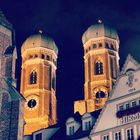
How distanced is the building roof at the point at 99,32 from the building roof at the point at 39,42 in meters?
8.20

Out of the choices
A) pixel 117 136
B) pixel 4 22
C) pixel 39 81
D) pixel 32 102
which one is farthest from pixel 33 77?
pixel 117 136

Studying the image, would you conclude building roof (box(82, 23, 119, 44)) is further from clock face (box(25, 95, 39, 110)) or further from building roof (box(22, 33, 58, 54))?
clock face (box(25, 95, 39, 110))

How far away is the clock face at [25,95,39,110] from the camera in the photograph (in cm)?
10469

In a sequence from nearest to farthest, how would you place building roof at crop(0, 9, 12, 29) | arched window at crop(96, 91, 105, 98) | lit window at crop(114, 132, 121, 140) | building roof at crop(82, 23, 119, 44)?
lit window at crop(114, 132, 121, 140)
building roof at crop(0, 9, 12, 29)
arched window at crop(96, 91, 105, 98)
building roof at crop(82, 23, 119, 44)

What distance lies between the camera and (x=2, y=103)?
2702 inches

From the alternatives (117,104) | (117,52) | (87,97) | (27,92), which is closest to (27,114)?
(27,92)

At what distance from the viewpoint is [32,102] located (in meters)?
106

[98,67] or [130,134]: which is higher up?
[98,67]

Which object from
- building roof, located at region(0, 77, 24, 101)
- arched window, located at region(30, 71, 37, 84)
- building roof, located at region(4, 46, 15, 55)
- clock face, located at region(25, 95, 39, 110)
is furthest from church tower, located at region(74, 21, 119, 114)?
building roof, located at region(0, 77, 24, 101)

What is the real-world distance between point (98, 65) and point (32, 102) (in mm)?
15520

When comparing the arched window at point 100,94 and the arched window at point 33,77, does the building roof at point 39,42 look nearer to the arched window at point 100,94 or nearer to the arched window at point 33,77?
the arched window at point 33,77

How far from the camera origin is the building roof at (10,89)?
69250mm

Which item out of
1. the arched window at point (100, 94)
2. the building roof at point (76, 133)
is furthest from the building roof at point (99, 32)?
the building roof at point (76, 133)

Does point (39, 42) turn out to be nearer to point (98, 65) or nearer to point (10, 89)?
point (98, 65)
